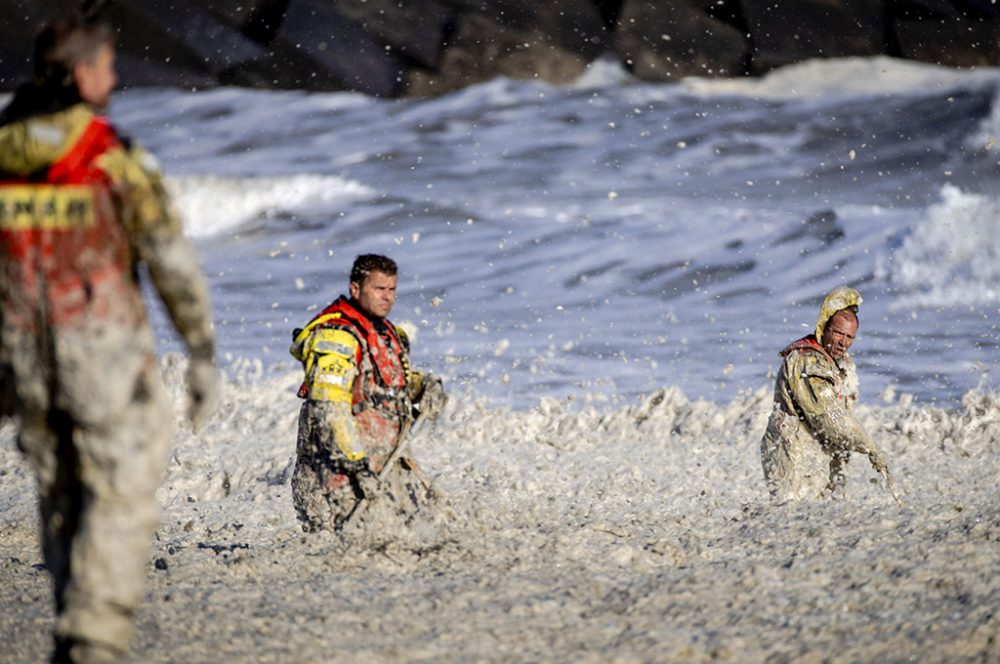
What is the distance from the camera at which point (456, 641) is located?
4711mm

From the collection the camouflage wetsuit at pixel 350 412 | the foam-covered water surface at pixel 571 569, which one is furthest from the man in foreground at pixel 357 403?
the foam-covered water surface at pixel 571 569

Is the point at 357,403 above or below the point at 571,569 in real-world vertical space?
above

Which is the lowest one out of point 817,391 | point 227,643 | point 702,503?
point 227,643

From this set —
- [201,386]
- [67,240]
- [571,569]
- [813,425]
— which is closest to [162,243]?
[67,240]

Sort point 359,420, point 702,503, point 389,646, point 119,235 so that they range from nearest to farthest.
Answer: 1. point 119,235
2. point 389,646
3. point 359,420
4. point 702,503

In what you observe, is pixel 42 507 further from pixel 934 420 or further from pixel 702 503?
pixel 934 420

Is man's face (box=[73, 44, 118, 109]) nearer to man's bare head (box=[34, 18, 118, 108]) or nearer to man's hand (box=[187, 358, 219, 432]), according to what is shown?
man's bare head (box=[34, 18, 118, 108])

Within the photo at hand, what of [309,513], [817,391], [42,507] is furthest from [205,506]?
[42,507]

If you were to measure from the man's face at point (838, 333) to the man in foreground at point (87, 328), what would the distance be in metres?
4.25

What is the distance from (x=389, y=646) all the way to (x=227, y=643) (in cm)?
54

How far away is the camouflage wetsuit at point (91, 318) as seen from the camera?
349 cm

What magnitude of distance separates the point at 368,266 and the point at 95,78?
226 centimetres

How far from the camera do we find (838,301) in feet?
23.1

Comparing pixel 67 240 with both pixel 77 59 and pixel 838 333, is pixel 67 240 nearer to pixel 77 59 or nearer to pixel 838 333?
pixel 77 59
